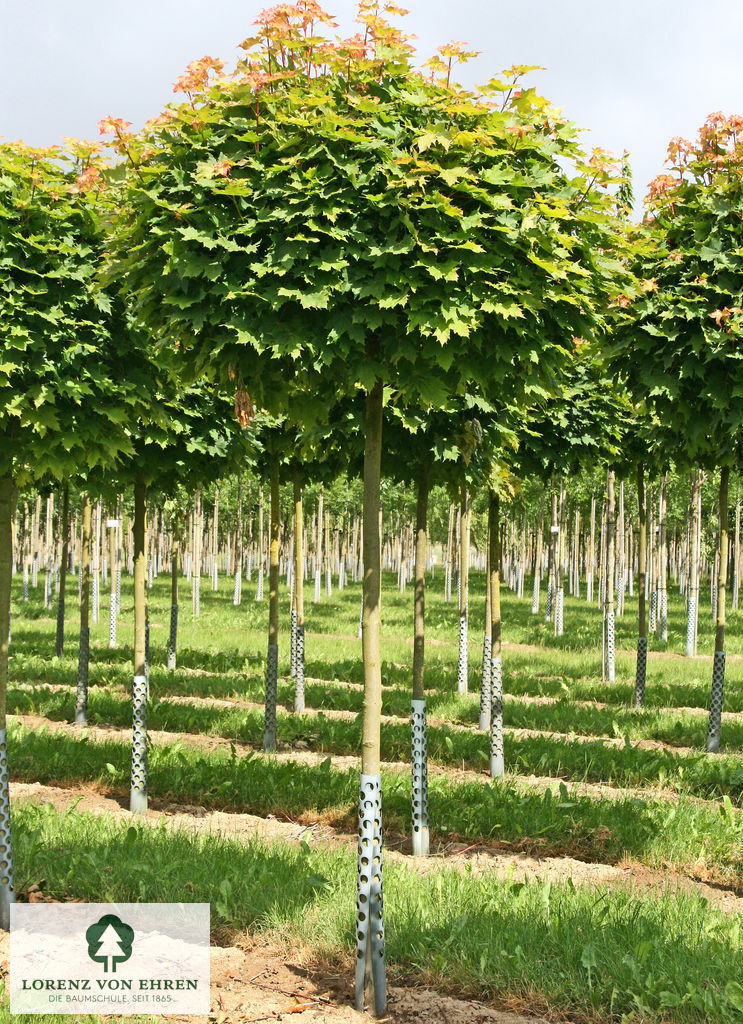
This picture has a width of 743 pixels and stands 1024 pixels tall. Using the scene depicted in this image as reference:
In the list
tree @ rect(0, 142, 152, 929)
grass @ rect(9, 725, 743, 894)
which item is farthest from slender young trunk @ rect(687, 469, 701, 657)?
tree @ rect(0, 142, 152, 929)

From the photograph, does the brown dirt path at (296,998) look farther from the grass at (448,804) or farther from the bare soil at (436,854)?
the grass at (448,804)

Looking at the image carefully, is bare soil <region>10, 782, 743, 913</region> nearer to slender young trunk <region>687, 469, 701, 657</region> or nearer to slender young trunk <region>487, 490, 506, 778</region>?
slender young trunk <region>487, 490, 506, 778</region>

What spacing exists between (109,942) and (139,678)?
3.90 m

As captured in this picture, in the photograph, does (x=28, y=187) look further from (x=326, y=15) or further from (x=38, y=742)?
(x=38, y=742)

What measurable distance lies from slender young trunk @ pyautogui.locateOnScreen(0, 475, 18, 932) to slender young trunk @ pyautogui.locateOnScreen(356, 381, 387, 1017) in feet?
8.29

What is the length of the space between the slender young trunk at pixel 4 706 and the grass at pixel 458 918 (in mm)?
470

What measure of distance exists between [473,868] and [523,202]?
5.15 meters

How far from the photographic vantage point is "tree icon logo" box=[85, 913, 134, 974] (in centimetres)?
486

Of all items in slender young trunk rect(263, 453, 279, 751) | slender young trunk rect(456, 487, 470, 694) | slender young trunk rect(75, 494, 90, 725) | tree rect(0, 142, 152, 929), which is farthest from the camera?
slender young trunk rect(456, 487, 470, 694)

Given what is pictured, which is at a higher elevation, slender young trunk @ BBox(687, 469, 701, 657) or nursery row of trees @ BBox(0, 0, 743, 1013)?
nursery row of trees @ BBox(0, 0, 743, 1013)

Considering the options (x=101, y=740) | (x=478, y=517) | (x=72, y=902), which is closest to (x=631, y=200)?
(x=101, y=740)

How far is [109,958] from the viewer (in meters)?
4.87

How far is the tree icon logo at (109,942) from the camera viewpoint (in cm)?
486

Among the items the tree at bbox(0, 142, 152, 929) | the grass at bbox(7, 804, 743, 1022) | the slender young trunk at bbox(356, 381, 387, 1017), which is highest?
the tree at bbox(0, 142, 152, 929)
